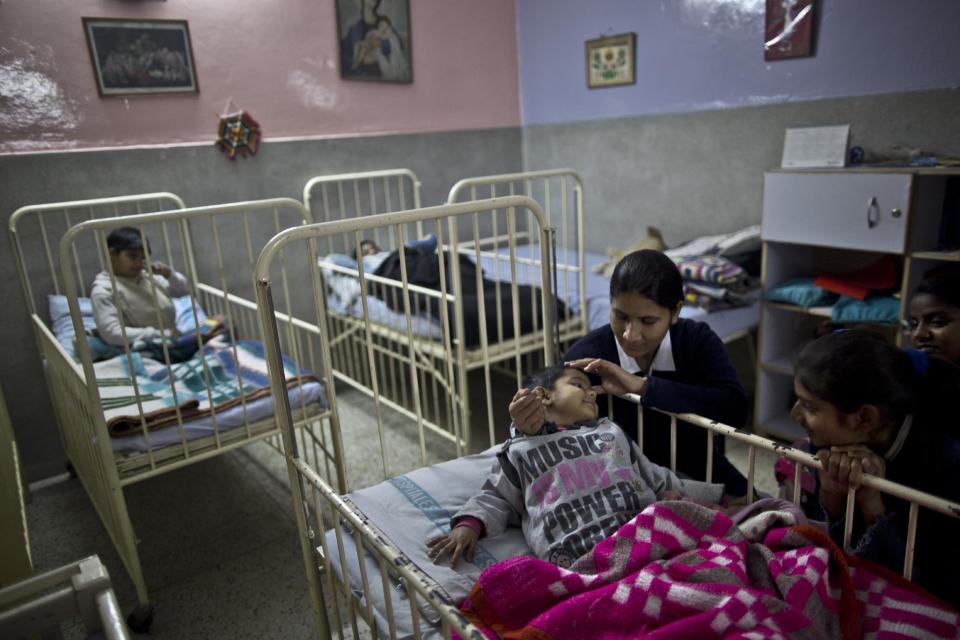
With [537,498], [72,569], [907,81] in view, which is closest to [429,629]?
[537,498]

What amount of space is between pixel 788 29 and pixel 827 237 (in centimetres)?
106

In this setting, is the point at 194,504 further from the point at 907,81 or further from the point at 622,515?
the point at 907,81

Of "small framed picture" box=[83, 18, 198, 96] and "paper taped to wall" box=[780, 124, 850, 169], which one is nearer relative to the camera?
"paper taped to wall" box=[780, 124, 850, 169]

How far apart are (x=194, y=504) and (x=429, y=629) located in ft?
6.57

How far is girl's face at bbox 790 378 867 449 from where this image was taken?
1211 mm

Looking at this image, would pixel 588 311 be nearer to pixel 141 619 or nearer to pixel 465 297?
pixel 465 297

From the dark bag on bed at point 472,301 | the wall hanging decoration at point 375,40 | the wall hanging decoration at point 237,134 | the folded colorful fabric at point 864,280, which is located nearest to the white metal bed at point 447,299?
the dark bag on bed at point 472,301

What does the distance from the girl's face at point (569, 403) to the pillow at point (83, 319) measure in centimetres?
170

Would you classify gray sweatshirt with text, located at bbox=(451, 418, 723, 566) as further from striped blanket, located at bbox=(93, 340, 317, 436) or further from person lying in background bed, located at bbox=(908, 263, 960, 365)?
striped blanket, located at bbox=(93, 340, 317, 436)

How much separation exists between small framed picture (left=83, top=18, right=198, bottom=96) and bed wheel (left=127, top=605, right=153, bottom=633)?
235 centimetres

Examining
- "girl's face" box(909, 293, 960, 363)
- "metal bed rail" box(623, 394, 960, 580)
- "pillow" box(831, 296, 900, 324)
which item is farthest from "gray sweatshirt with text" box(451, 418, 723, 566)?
"pillow" box(831, 296, 900, 324)

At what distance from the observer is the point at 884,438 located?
48.8 inches

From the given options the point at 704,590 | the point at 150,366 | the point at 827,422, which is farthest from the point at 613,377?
the point at 150,366

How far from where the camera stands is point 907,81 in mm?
2660
